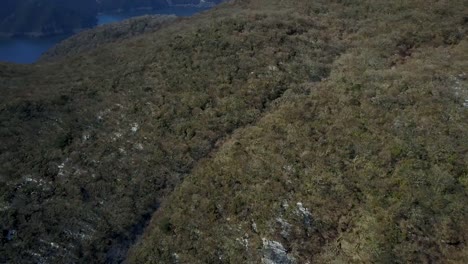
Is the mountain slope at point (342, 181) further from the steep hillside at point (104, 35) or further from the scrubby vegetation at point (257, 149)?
the steep hillside at point (104, 35)

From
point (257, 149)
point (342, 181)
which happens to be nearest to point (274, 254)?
point (342, 181)

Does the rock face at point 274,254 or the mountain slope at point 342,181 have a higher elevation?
the mountain slope at point 342,181

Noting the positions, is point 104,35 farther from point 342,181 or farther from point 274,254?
point 274,254

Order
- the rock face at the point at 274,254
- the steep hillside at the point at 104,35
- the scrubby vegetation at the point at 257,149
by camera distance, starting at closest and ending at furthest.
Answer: the rock face at the point at 274,254 → the scrubby vegetation at the point at 257,149 → the steep hillside at the point at 104,35

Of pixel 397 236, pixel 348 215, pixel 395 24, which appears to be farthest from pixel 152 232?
pixel 395 24

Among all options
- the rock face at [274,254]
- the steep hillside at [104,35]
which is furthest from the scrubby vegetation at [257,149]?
the steep hillside at [104,35]

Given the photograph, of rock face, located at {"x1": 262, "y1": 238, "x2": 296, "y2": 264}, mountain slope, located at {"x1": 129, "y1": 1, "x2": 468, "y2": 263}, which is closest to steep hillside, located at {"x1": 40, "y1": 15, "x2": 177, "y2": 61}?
mountain slope, located at {"x1": 129, "y1": 1, "x2": 468, "y2": 263}

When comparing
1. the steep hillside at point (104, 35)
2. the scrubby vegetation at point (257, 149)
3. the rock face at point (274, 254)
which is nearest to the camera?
the rock face at point (274, 254)

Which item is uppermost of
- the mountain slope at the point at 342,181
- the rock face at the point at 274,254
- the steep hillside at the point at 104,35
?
the mountain slope at the point at 342,181

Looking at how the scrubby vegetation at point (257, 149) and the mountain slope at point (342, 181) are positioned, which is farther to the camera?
the scrubby vegetation at point (257, 149)

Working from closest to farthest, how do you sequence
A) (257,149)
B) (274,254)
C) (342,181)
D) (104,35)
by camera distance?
1. (274,254)
2. (342,181)
3. (257,149)
4. (104,35)
